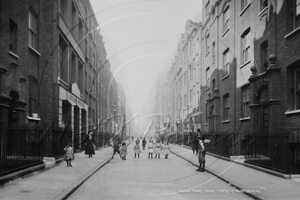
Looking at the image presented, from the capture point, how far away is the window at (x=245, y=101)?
20625mm

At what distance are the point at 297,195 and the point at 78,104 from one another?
2168cm

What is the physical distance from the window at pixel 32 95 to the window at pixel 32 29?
2.11 metres

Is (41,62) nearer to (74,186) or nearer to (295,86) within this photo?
(74,186)

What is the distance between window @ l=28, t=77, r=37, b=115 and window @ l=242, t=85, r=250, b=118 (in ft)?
41.3

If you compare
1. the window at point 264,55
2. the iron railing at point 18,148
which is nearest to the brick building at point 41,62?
the iron railing at point 18,148

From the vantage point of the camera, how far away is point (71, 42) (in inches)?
1006

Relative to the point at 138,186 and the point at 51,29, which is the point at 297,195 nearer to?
the point at 138,186

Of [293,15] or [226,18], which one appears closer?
[293,15]

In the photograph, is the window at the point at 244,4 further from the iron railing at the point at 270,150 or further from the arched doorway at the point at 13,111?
the arched doorway at the point at 13,111

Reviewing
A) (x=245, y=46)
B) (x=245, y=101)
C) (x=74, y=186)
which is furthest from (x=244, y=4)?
(x=74, y=186)

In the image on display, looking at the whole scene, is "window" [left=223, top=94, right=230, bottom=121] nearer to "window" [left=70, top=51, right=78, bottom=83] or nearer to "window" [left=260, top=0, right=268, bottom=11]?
"window" [left=260, top=0, right=268, bottom=11]

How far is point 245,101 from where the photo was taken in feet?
67.7

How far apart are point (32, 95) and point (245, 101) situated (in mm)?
12747

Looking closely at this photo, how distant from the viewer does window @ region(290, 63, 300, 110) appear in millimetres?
14234
